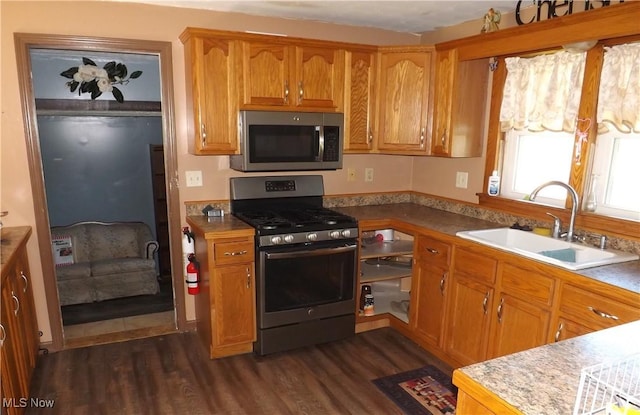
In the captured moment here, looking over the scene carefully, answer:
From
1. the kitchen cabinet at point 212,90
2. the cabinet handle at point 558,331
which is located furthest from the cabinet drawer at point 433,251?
the kitchen cabinet at point 212,90

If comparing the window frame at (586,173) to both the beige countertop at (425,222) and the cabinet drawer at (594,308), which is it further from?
the cabinet drawer at (594,308)

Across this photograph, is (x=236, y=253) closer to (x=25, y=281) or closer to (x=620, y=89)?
(x=25, y=281)

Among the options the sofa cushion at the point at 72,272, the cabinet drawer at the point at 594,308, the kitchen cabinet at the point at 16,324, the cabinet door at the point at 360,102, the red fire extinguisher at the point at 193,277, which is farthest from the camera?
→ the sofa cushion at the point at 72,272

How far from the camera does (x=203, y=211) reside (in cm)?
315

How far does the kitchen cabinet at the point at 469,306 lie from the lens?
2488 millimetres

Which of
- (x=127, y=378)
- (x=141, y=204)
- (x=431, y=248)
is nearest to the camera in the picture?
(x=127, y=378)

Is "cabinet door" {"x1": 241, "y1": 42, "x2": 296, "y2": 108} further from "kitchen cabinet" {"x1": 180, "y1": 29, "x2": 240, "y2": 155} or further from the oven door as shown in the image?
the oven door

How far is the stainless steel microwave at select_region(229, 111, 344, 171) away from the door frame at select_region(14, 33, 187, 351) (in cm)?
48

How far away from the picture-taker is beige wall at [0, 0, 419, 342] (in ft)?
8.62

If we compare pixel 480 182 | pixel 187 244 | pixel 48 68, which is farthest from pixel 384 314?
pixel 48 68

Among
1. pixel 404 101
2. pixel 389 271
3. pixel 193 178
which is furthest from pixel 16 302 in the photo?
pixel 404 101

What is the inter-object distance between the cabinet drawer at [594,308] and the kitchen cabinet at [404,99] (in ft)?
5.00

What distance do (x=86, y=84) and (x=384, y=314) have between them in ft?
11.4

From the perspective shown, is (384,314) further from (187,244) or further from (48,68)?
(48,68)
